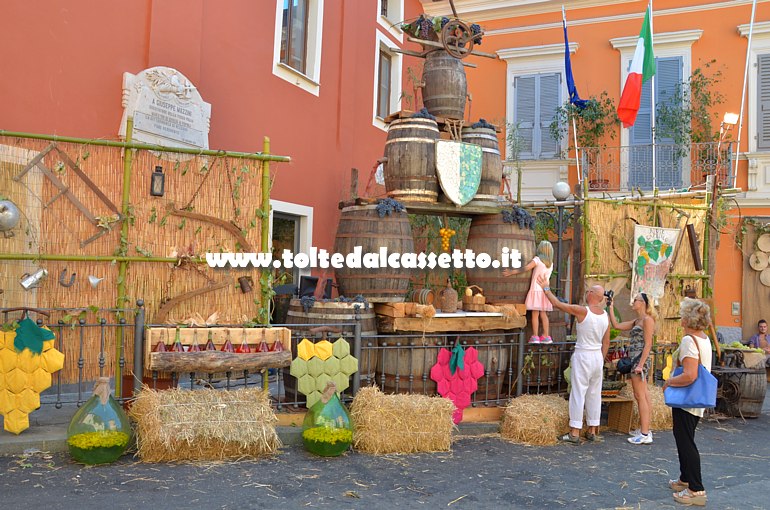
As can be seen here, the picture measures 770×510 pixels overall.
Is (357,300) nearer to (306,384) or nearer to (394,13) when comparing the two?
(306,384)

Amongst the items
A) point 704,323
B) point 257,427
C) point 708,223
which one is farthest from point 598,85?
point 257,427

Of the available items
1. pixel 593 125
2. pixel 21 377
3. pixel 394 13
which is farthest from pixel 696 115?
pixel 21 377

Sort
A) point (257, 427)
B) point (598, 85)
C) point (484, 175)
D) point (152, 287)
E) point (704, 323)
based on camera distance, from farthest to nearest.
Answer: point (598, 85) < point (484, 175) < point (152, 287) < point (257, 427) < point (704, 323)

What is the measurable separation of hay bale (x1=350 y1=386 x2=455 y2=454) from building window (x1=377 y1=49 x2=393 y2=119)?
8.56 m

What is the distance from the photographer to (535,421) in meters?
6.33

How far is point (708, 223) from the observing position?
9039mm

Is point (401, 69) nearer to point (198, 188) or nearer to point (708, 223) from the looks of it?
point (708, 223)

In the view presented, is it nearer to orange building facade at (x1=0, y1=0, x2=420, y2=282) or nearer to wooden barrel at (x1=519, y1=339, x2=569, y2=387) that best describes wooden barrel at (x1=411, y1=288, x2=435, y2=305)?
wooden barrel at (x1=519, y1=339, x2=569, y2=387)

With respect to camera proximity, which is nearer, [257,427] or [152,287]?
[257,427]

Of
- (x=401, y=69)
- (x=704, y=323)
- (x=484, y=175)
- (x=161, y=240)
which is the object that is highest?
(x=401, y=69)

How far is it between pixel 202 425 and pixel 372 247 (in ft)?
9.00

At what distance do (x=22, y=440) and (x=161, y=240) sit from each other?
1.88 m

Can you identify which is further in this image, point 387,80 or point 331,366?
point 387,80

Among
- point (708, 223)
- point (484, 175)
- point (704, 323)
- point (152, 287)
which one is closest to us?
point (704, 323)
